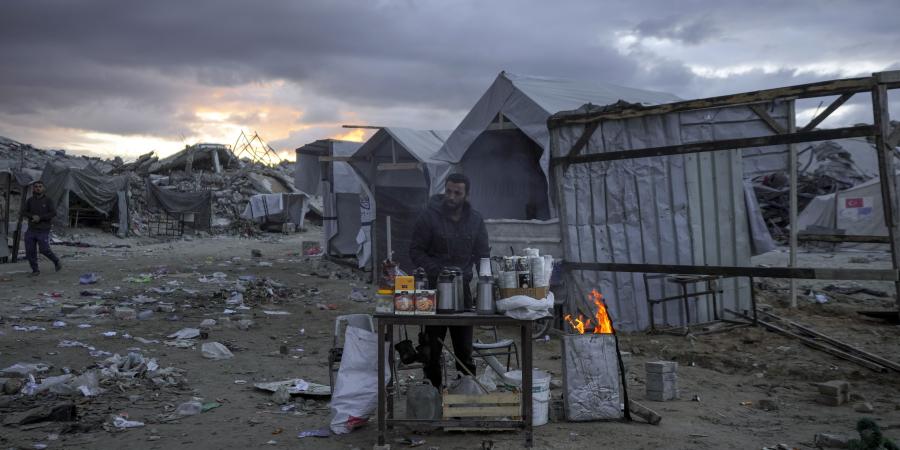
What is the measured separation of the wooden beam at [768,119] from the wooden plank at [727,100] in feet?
0.49

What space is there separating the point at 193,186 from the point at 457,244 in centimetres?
2943

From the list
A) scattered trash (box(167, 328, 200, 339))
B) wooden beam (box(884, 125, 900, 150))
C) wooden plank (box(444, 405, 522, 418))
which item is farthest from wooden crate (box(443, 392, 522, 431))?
scattered trash (box(167, 328, 200, 339))

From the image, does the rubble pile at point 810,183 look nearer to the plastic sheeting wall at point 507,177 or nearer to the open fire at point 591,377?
the plastic sheeting wall at point 507,177

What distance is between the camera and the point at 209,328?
27.9ft

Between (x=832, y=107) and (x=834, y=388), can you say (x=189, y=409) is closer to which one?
(x=834, y=388)

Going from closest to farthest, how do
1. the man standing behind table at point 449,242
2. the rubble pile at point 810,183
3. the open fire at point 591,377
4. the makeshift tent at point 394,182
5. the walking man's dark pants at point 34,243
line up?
the open fire at point 591,377 → the man standing behind table at point 449,242 → the walking man's dark pants at point 34,243 → the makeshift tent at point 394,182 → the rubble pile at point 810,183

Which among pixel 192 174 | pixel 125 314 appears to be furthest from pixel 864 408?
pixel 192 174

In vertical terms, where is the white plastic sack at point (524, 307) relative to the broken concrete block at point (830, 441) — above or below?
above

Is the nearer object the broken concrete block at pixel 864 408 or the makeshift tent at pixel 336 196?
the broken concrete block at pixel 864 408

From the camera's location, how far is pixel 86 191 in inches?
872

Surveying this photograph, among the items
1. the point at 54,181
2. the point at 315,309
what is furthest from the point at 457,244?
the point at 54,181

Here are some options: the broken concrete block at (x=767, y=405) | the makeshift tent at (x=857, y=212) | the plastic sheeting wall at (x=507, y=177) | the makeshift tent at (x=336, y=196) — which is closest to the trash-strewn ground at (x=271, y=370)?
the broken concrete block at (x=767, y=405)

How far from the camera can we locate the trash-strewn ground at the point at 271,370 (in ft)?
15.0

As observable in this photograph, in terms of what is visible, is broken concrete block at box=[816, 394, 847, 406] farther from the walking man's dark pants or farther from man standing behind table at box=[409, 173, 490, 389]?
the walking man's dark pants
